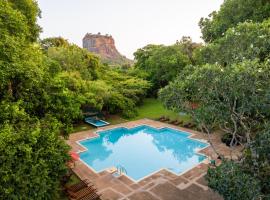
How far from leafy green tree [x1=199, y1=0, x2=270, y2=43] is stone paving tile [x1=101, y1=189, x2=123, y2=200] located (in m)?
13.6

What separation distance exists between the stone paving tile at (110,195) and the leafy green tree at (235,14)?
13.6 m

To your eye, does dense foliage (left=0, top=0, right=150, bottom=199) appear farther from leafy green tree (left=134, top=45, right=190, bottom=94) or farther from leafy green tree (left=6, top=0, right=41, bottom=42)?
leafy green tree (left=134, top=45, right=190, bottom=94)

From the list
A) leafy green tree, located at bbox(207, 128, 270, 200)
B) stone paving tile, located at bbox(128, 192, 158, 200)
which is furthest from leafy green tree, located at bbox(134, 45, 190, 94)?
leafy green tree, located at bbox(207, 128, 270, 200)

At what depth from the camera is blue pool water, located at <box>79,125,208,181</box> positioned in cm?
1476

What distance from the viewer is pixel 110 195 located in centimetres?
1060

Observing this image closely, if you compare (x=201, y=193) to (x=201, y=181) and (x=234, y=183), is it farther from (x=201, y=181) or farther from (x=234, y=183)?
(x=234, y=183)

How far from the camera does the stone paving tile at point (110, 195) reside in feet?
33.9

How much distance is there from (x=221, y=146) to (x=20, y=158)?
47.3 feet

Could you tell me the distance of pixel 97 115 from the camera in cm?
2483

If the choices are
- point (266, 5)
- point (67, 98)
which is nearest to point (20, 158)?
point (67, 98)

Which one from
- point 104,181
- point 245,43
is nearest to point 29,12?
point 104,181

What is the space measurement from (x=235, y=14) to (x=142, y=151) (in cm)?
1307

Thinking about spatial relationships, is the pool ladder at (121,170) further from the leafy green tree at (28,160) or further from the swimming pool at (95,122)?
the swimming pool at (95,122)

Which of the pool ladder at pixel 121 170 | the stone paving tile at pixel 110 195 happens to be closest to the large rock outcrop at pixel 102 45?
the pool ladder at pixel 121 170
